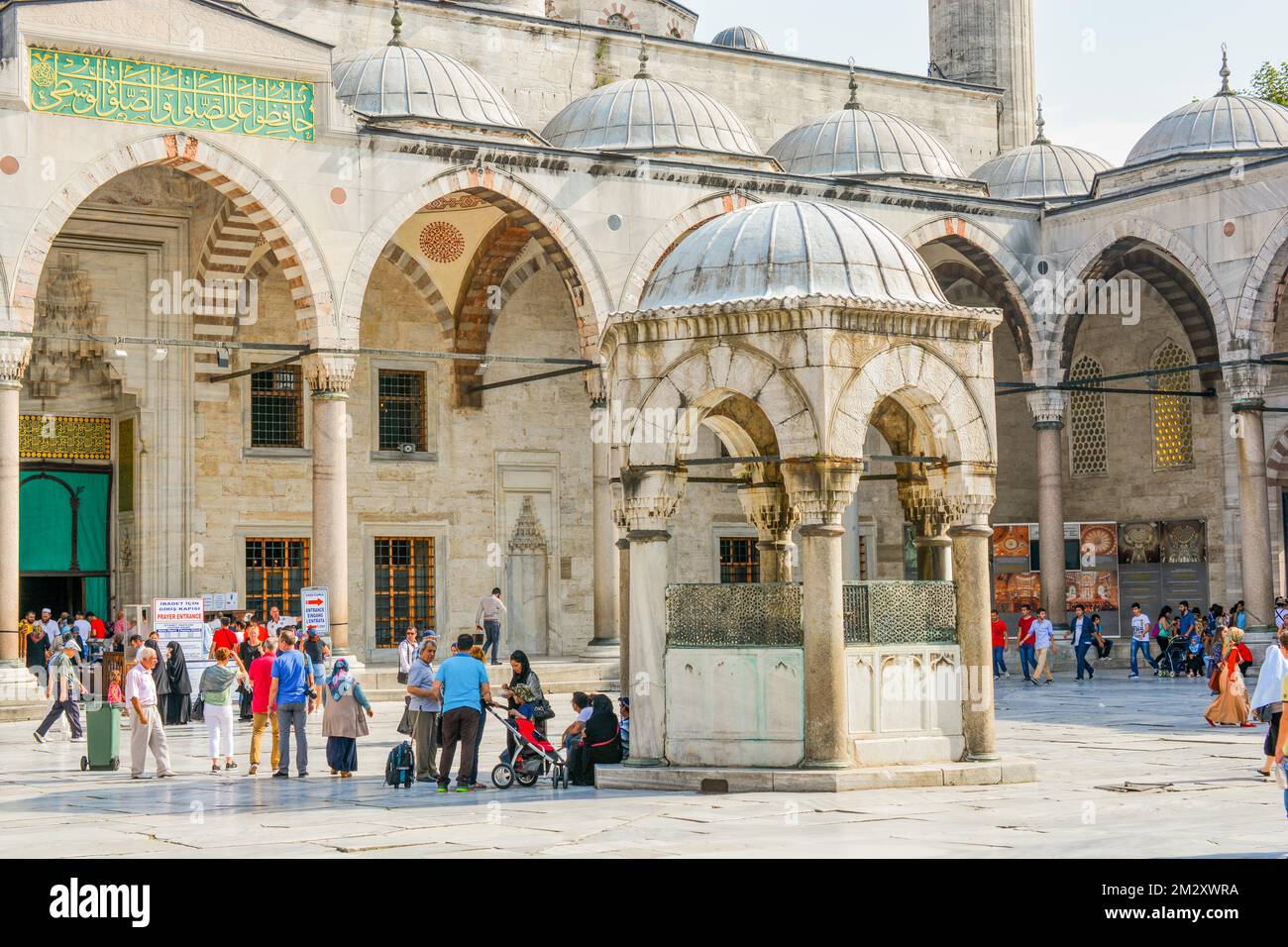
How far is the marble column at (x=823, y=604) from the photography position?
9.60 m

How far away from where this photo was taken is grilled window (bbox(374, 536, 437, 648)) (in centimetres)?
2208

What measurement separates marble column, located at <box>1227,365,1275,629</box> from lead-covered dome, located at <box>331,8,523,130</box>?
30.5ft

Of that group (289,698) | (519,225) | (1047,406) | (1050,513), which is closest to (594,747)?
(289,698)

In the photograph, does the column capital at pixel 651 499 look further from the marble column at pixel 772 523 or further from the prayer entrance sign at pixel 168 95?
the prayer entrance sign at pixel 168 95

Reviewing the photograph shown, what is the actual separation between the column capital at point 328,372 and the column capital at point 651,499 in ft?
27.9

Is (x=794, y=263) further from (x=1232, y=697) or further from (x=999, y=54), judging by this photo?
(x=999, y=54)

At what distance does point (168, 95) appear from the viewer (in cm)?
1734

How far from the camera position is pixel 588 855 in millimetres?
7234

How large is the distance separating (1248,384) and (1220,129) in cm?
475

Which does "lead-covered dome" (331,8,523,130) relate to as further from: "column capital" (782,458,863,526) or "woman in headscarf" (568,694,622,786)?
"column capital" (782,458,863,526)
